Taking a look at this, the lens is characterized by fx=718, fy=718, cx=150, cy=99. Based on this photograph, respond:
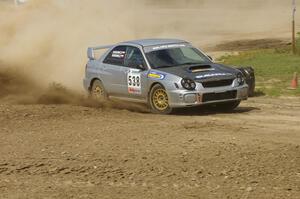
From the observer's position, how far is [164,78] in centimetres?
1273

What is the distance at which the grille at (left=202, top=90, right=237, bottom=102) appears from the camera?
12.5 meters

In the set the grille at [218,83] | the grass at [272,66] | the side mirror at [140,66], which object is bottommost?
the grass at [272,66]

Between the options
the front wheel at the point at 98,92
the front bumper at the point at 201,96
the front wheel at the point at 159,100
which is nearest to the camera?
the front bumper at the point at 201,96

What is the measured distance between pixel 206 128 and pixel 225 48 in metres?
18.7

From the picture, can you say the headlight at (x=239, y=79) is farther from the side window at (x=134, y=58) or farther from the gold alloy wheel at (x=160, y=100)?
the side window at (x=134, y=58)

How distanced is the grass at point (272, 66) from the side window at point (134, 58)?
3.75m

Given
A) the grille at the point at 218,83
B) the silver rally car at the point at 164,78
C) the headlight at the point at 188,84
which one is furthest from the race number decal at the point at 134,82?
the grille at the point at 218,83

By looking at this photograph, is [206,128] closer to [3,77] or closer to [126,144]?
[126,144]

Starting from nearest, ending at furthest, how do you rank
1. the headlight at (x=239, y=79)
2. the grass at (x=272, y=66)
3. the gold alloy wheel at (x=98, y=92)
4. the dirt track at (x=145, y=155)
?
1. the dirt track at (x=145, y=155)
2. the headlight at (x=239, y=79)
3. the gold alloy wheel at (x=98, y=92)
4. the grass at (x=272, y=66)

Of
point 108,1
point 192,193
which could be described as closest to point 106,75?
point 192,193

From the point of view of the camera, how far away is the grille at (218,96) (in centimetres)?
1248

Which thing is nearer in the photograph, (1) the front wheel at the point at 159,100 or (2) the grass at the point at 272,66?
(1) the front wheel at the point at 159,100

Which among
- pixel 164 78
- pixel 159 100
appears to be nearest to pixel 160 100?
pixel 159 100

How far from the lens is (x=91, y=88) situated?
1476cm
